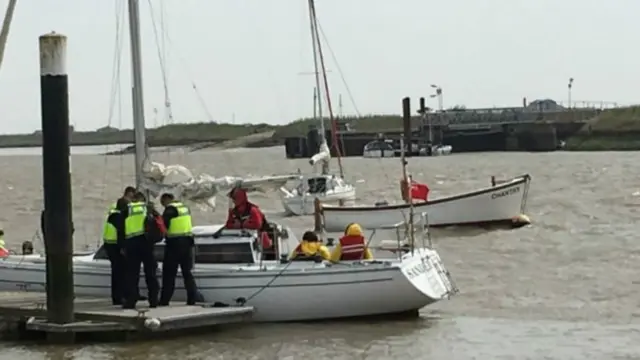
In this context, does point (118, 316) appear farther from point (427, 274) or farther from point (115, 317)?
point (427, 274)

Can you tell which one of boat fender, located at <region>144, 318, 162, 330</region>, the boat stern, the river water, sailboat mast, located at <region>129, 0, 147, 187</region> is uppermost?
sailboat mast, located at <region>129, 0, 147, 187</region>

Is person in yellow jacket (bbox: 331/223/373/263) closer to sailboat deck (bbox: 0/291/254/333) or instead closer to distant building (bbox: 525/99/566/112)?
sailboat deck (bbox: 0/291/254/333)

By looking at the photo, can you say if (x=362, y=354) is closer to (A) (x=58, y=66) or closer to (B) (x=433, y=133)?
(A) (x=58, y=66)

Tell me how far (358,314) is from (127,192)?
4.12 m

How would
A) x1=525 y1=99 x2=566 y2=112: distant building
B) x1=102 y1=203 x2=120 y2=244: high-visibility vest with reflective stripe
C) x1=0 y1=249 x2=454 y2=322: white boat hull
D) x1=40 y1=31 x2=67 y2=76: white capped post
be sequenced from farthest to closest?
x1=525 y1=99 x2=566 y2=112: distant building
x1=0 y1=249 x2=454 y2=322: white boat hull
x1=102 y1=203 x2=120 y2=244: high-visibility vest with reflective stripe
x1=40 y1=31 x2=67 y2=76: white capped post

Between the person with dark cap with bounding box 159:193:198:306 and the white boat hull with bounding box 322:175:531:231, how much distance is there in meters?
17.8

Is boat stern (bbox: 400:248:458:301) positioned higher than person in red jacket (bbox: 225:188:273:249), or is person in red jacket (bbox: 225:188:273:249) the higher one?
person in red jacket (bbox: 225:188:273:249)

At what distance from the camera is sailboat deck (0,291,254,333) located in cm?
1819

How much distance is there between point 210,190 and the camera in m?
22.4

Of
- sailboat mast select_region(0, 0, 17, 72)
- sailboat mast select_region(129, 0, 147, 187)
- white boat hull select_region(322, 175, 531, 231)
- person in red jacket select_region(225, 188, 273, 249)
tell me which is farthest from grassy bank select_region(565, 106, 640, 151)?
sailboat mast select_region(0, 0, 17, 72)

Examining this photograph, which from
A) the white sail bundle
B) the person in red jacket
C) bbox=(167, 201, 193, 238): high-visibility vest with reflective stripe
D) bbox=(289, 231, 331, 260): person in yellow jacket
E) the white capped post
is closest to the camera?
the white capped post

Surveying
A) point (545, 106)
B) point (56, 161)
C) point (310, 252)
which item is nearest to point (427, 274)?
point (310, 252)

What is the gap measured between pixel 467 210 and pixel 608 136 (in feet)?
304

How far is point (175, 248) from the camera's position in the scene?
755 inches
